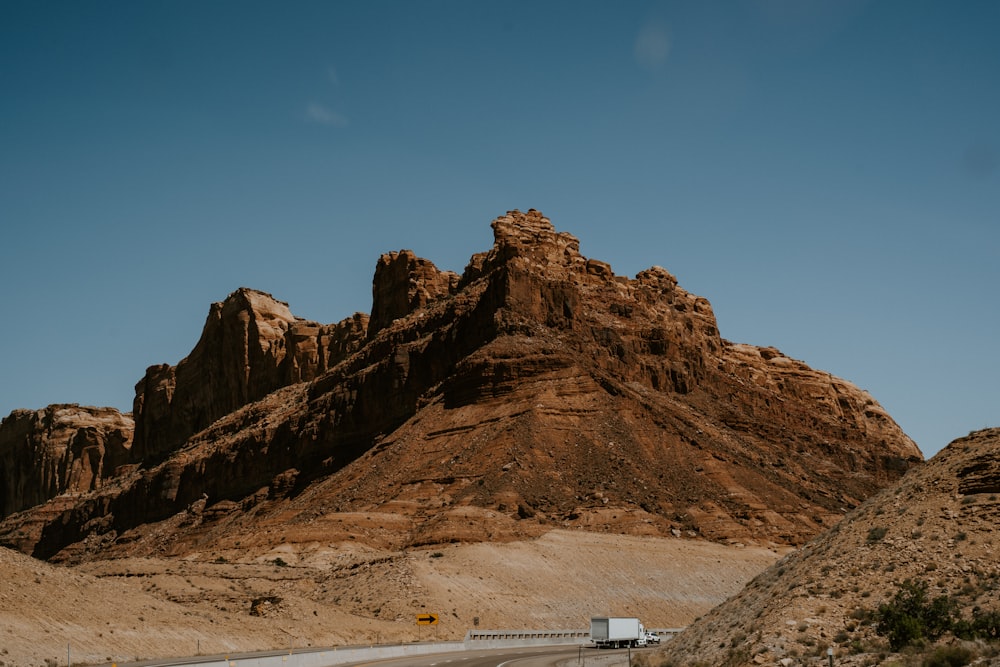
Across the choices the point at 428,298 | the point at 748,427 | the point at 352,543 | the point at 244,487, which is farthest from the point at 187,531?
the point at 748,427

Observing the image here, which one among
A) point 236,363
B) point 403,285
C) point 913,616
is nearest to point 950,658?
point 913,616

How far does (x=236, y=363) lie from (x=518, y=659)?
140 metres

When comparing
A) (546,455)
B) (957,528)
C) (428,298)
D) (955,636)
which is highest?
(428,298)

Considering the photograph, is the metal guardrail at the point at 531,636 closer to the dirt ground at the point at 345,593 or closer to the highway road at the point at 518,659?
the highway road at the point at 518,659

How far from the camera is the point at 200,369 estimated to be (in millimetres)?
192500

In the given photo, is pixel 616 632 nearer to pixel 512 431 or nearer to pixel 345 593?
pixel 345 593

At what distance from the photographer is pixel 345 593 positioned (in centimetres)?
7369

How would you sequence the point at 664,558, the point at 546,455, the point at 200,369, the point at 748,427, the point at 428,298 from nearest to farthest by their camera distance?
the point at 664,558 → the point at 546,455 → the point at 748,427 → the point at 428,298 → the point at 200,369

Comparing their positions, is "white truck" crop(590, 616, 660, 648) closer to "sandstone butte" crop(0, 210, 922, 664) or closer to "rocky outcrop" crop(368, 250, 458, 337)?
"sandstone butte" crop(0, 210, 922, 664)

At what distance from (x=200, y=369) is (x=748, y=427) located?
9564 cm

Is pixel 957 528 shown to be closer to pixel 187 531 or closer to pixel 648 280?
pixel 187 531

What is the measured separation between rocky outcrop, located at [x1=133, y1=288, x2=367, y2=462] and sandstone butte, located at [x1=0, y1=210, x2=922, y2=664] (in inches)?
23.7

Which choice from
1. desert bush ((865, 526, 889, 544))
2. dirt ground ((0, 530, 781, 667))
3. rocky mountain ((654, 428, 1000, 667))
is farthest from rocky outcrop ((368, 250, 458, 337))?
desert bush ((865, 526, 889, 544))

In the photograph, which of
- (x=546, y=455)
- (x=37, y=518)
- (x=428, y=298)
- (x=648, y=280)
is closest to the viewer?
(x=546, y=455)
